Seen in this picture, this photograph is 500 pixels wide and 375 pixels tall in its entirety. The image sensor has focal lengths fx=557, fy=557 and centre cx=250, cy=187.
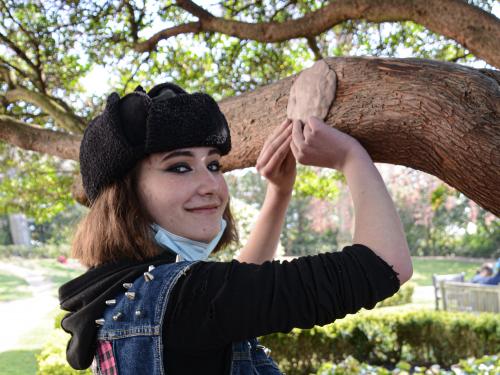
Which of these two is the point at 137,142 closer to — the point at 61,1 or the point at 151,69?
the point at 61,1

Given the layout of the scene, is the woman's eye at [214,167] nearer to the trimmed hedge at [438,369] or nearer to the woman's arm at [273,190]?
the woman's arm at [273,190]

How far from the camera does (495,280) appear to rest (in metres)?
12.1

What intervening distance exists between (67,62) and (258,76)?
1949 millimetres

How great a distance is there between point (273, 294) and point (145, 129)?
2.04 ft

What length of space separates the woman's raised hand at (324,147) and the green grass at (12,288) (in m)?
14.0

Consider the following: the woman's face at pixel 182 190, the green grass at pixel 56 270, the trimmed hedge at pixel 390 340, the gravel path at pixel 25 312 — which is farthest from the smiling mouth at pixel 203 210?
the green grass at pixel 56 270

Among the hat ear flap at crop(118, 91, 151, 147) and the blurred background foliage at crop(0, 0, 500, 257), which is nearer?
the hat ear flap at crop(118, 91, 151, 147)

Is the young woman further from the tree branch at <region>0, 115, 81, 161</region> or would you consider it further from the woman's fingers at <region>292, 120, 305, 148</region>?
the tree branch at <region>0, 115, 81, 161</region>

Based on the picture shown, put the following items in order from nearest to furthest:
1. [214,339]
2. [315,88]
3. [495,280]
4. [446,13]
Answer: [214,339]
[315,88]
[446,13]
[495,280]

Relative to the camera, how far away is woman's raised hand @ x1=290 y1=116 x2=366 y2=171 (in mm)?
1628

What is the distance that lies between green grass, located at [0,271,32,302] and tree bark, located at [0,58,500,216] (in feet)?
45.7

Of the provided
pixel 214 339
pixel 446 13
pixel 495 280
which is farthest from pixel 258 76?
pixel 495 280

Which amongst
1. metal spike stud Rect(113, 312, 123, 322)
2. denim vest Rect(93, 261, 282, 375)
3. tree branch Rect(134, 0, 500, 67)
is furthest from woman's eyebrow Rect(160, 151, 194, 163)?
tree branch Rect(134, 0, 500, 67)

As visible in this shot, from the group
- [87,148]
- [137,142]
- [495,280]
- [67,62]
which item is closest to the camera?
[137,142]
